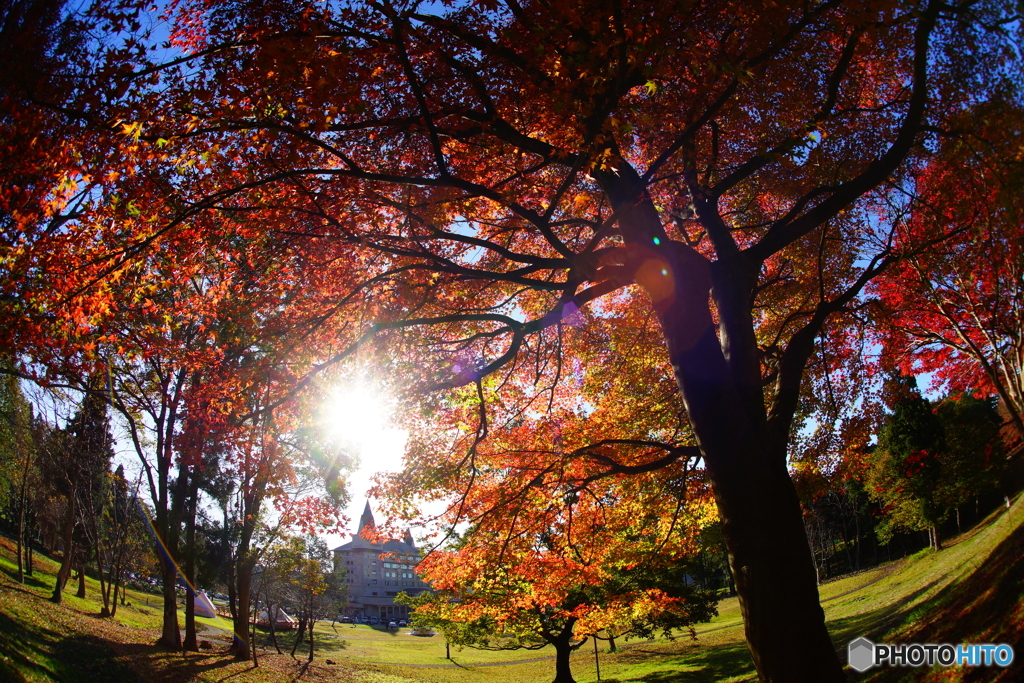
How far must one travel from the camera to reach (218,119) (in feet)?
17.2

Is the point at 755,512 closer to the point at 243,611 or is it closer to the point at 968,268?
the point at 968,268

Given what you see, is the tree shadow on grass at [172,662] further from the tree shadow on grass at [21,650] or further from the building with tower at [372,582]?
the building with tower at [372,582]

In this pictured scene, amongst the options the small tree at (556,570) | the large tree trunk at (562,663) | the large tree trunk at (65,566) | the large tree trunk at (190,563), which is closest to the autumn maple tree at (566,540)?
the small tree at (556,570)

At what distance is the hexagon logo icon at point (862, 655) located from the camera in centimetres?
864

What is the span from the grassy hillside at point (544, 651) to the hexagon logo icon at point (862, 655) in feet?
0.88

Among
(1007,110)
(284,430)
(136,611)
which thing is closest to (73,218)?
(284,430)

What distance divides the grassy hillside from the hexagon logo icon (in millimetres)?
268

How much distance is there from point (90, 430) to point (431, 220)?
2215cm

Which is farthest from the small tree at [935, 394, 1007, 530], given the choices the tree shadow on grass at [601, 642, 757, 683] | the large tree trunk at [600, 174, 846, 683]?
the large tree trunk at [600, 174, 846, 683]

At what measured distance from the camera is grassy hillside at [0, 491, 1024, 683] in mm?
7410

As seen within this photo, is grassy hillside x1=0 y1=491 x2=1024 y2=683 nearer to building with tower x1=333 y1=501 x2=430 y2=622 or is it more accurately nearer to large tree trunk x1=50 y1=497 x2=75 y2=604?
large tree trunk x1=50 y1=497 x2=75 y2=604

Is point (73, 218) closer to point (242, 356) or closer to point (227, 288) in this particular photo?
point (227, 288)

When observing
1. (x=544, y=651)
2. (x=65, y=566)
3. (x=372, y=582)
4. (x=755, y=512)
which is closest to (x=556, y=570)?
→ (x=755, y=512)

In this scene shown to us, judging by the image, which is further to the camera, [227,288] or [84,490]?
[84,490]
